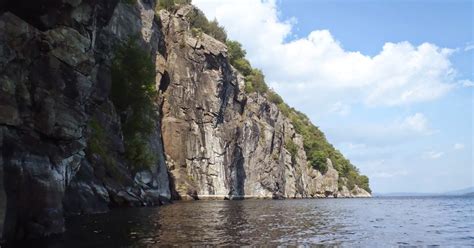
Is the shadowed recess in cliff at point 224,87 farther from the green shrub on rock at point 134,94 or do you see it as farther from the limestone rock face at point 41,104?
the limestone rock face at point 41,104

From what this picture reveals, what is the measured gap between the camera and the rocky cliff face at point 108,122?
24.0 meters

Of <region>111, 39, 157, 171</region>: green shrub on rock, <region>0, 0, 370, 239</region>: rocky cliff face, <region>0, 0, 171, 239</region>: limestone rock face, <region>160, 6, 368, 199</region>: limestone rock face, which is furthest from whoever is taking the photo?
<region>160, 6, 368, 199</region>: limestone rock face

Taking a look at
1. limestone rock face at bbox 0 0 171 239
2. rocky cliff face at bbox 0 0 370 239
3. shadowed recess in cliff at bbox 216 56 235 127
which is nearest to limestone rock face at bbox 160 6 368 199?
shadowed recess in cliff at bbox 216 56 235 127

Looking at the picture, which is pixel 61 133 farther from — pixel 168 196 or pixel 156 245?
pixel 168 196

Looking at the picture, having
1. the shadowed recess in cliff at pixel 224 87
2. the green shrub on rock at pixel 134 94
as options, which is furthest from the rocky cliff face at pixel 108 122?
the green shrub on rock at pixel 134 94

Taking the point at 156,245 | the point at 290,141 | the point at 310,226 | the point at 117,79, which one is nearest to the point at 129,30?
the point at 117,79

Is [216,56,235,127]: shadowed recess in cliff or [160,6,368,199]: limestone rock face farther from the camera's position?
[216,56,235,127]: shadowed recess in cliff

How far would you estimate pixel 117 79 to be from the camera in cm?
6303

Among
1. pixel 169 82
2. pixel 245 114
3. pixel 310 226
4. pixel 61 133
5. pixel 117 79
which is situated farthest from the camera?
pixel 245 114

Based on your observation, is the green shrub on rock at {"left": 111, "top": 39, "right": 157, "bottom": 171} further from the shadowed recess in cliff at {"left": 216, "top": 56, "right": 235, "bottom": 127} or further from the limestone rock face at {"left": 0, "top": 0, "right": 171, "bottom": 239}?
the shadowed recess in cliff at {"left": 216, "top": 56, "right": 235, "bottom": 127}

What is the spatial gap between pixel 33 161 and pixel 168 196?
1862 inches

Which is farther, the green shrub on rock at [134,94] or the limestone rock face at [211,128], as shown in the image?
the limestone rock face at [211,128]

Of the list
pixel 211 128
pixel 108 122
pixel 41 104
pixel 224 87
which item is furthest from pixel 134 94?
pixel 224 87

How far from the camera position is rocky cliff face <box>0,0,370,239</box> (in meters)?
24.0
